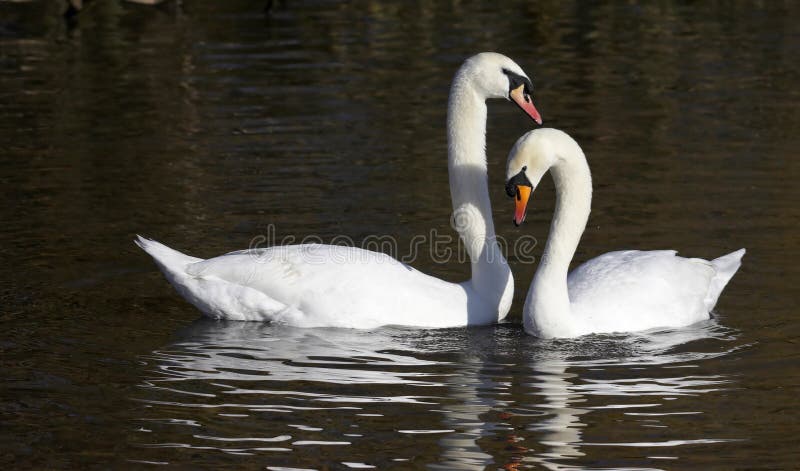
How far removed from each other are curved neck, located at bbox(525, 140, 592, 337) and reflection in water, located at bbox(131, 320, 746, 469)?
141 millimetres

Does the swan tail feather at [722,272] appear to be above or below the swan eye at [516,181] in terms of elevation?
below

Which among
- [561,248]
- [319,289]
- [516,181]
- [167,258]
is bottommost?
[319,289]

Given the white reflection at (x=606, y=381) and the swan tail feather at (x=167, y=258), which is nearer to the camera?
the white reflection at (x=606, y=381)

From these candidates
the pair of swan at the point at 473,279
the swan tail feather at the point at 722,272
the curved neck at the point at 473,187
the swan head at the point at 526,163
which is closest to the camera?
the swan head at the point at 526,163

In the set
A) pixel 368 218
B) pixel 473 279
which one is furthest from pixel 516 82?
pixel 368 218

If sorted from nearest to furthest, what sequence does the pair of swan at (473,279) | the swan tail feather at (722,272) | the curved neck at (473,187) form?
the pair of swan at (473,279)
the curved neck at (473,187)
the swan tail feather at (722,272)

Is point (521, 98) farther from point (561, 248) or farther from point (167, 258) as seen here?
point (167, 258)

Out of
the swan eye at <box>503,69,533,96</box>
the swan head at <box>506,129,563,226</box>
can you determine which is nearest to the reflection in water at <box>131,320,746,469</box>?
the swan head at <box>506,129,563,226</box>

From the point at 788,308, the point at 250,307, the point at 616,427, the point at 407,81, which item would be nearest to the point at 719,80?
the point at 407,81

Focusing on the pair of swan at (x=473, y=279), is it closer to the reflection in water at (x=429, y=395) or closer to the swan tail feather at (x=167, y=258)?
the swan tail feather at (x=167, y=258)

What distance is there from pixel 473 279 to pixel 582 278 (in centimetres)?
72

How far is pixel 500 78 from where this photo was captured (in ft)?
29.7

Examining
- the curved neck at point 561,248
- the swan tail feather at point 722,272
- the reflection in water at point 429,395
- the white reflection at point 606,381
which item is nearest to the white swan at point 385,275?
the reflection in water at point 429,395

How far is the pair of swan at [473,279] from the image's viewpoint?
8.82 m
